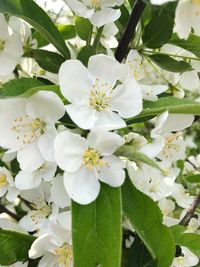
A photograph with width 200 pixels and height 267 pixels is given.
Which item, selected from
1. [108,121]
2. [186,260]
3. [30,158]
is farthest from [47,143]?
[186,260]

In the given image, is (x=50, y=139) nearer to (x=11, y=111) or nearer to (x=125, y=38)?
(x=11, y=111)

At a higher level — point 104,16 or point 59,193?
point 104,16

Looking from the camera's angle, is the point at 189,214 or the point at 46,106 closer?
the point at 46,106

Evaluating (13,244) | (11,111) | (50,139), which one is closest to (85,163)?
(50,139)

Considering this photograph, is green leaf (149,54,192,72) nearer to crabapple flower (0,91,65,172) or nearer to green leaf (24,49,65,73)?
green leaf (24,49,65,73)

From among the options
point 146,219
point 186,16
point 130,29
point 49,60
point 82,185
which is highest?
point 186,16

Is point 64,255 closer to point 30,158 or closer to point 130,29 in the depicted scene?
point 30,158

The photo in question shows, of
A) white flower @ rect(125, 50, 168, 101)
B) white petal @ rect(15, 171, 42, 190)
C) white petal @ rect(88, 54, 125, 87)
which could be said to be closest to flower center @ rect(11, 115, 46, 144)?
white petal @ rect(15, 171, 42, 190)
